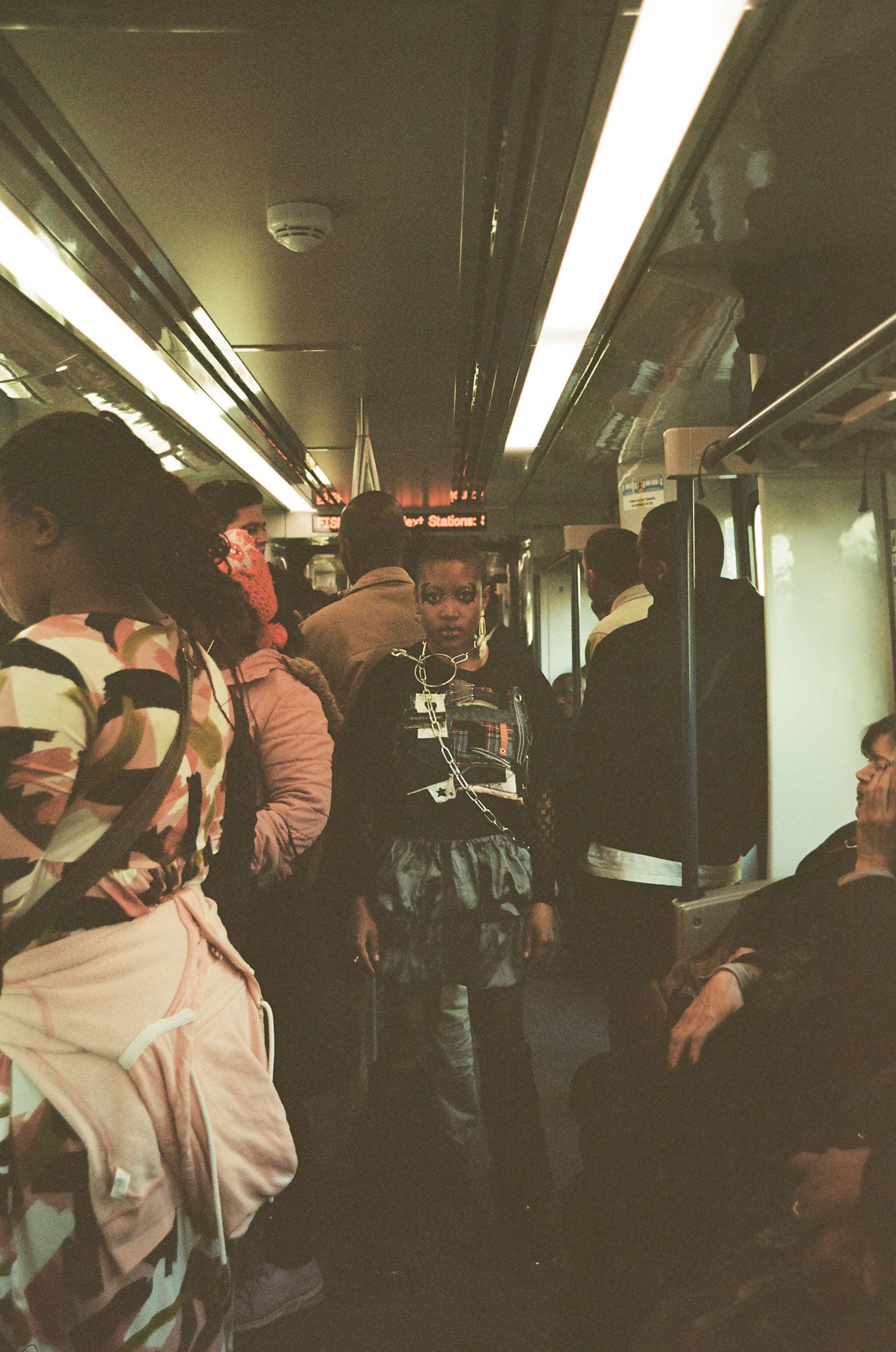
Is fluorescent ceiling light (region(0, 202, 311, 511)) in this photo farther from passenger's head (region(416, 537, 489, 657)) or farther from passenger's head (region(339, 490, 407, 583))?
passenger's head (region(416, 537, 489, 657))

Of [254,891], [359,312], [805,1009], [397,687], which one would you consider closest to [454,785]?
[397,687]

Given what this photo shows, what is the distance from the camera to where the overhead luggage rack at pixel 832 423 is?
6.56 feet

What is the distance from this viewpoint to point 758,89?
220 centimetres

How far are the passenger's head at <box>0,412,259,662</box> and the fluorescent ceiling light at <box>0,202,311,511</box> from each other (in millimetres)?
2010

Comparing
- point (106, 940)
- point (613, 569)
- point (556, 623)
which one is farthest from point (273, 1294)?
point (556, 623)

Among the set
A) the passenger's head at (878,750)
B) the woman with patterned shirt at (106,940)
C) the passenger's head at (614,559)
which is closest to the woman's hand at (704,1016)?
the passenger's head at (878,750)

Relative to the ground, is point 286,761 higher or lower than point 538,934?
higher

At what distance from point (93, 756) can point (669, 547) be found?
7.71 ft

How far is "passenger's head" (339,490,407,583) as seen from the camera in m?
3.19

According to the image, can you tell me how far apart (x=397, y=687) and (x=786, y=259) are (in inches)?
69.7

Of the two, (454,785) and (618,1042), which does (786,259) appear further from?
(618,1042)

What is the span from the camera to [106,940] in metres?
1.19

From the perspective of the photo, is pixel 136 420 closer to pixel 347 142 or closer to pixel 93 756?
pixel 347 142

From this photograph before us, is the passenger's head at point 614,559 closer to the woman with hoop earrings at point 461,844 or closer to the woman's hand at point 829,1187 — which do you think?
the woman with hoop earrings at point 461,844
